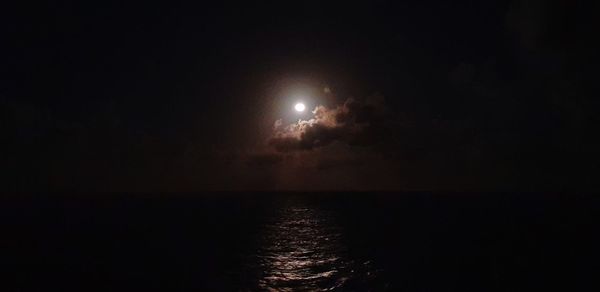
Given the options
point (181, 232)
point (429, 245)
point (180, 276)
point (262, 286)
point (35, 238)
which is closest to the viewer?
point (262, 286)

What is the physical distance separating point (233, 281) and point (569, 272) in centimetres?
3002

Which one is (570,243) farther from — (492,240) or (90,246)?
(90,246)

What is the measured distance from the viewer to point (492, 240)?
174 feet

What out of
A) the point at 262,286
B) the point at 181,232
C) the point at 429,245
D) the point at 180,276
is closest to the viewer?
the point at 262,286

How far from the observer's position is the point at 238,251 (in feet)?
150

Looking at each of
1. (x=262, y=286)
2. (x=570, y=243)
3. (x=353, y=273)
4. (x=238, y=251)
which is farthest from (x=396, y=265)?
(x=570, y=243)

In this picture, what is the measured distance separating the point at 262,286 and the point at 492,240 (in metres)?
38.5

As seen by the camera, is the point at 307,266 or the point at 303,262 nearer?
the point at 307,266

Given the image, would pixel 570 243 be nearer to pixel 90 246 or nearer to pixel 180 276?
pixel 180 276

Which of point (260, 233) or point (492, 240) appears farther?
point (260, 233)

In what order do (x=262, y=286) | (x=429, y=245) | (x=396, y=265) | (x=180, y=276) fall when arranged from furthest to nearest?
1. (x=429, y=245)
2. (x=396, y=265)
3. (x=180, y=276)
4. (x=262, y=286)

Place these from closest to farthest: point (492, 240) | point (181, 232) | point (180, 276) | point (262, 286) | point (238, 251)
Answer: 1. point (262, 286)
2. point (180, 276)
3. point (238, 251)
4. point (492, 240)
5. point (181, 232)

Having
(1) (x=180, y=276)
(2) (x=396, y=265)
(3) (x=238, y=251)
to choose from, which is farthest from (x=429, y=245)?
(1) (x=180, y=276)

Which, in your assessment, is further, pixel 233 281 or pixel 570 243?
pixel 570 243
